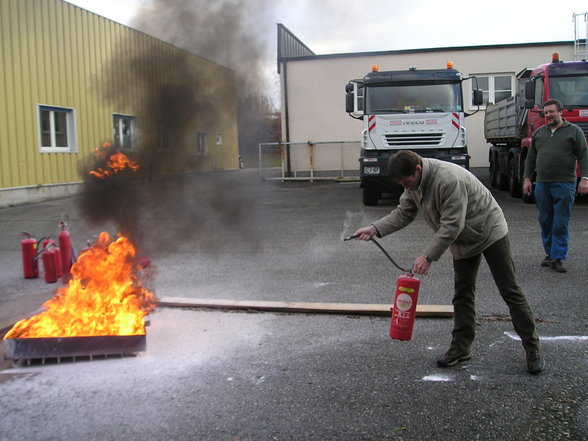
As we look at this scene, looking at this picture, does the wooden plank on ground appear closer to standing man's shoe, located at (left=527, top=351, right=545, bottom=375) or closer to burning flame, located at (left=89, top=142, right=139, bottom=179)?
standing man's shoe, located at (left=527, top=351, right=545, bottom=375)

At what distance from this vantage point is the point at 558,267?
6418 mm

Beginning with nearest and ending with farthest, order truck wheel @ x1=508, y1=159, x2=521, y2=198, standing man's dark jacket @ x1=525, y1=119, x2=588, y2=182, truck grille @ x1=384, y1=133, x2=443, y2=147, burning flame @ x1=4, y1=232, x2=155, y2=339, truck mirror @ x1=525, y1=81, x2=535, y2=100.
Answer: burning flame @ x1=4, y1=232, x2=155, y2=339, standing man's dark jacket @ x1=525, y1=119, x2=588, y2=182, truck mirror @ x1=525, y1=81, x2=535, y2=100, truck grille @ x1=384, y1=133, x2=443, y2=147, truck wheel @ x1=508, y1=159, x2=521, y2=198

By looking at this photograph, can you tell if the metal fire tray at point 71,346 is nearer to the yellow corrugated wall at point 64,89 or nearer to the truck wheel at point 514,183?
the yellow corrugated wall at point 64,89

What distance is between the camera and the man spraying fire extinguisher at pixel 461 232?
11.6 feet

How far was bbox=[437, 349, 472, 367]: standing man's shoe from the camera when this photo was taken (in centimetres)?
385

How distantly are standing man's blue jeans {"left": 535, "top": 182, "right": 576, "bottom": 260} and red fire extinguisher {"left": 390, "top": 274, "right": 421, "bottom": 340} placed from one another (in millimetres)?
3344

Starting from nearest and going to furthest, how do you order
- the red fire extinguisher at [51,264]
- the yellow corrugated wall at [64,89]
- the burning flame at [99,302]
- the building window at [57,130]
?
1. the burning flame at [99,302]
2. the yellow corrugated wall at [64,89]
3. the red fire extinguisher at [51,264]
4. the building window at [57,130]

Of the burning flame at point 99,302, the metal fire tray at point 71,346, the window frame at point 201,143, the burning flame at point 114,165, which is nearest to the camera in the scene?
the metal fire tray at point 71,346

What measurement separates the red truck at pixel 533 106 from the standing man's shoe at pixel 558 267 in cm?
505

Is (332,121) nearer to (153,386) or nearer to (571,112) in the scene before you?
(571,112)

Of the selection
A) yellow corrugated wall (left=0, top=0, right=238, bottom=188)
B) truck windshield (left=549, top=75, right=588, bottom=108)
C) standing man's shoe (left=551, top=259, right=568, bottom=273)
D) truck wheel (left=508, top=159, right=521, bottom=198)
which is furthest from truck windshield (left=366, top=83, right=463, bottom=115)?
standing man's shoe (left=551, top=259, right=568, bottom=273)

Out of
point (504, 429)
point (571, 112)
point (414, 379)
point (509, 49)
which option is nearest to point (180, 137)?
point (414, 379)

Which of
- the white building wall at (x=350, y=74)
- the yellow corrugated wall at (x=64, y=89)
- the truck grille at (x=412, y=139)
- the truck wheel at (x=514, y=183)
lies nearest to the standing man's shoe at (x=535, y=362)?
the yellow corrugated wall at (x=64, y=89)

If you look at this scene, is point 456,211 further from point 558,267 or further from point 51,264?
point 51,264
